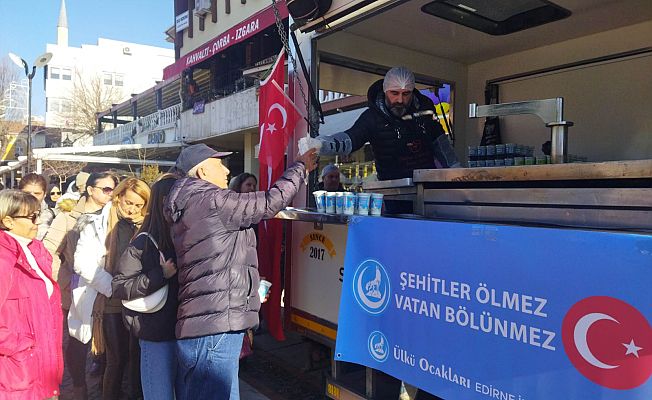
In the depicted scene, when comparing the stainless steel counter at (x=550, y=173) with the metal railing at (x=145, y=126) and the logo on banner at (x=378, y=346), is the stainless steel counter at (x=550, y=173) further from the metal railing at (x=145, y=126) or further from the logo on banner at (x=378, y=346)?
the metal railing at (x=145, y=126)

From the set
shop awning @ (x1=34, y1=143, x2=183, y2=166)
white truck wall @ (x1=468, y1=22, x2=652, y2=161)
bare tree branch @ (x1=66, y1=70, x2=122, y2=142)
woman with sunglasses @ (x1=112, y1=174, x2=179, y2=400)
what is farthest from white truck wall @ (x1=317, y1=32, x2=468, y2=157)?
bare tree branch @ (x1=66, y1=70, x2=122, y2=142)

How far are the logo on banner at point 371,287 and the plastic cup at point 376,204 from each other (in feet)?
0.87

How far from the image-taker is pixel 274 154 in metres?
3.19

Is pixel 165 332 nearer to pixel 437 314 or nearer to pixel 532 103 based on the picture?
pixel 437 314

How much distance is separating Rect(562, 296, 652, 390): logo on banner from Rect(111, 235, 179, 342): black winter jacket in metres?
1.82

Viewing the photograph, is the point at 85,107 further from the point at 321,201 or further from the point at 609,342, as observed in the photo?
the point at 609,342

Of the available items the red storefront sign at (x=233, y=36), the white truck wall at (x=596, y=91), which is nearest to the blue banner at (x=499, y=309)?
the white truck wall at (x=596, y=91)

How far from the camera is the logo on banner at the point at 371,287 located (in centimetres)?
188

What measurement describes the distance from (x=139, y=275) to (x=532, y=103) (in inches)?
77.5

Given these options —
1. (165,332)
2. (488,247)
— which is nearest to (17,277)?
(165,332)

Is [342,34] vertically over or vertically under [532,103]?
over

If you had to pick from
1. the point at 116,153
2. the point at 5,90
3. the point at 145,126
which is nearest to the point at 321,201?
the point at 116,153

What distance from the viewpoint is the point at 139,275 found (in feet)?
7.57

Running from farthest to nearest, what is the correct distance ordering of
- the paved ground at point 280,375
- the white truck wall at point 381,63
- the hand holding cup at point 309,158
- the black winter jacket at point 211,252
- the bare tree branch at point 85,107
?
the bare tree branch at point 85,107 < the paved ground at point 280,375 < the white truck wall at point 381,63 < the hand holding cup at point 309,158 < the black winter jacket at point 211,252
